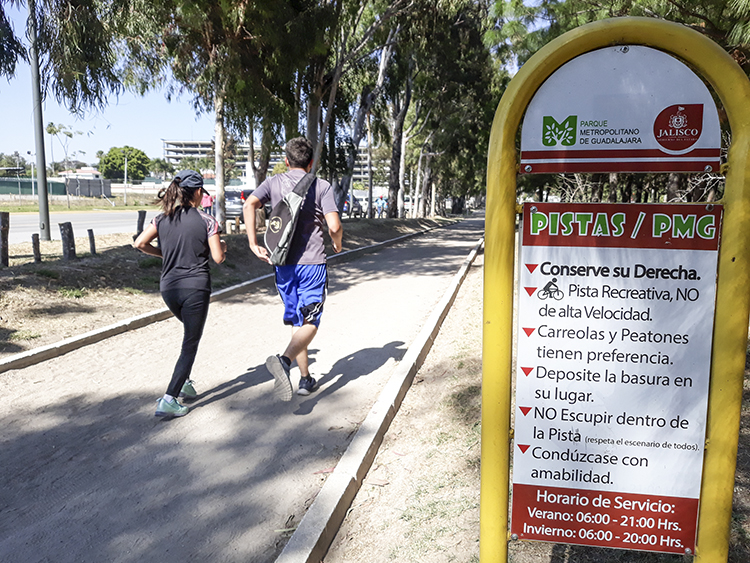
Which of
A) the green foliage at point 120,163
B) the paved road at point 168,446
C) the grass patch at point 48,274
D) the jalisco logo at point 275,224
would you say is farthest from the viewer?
the green foliage at point 120,163

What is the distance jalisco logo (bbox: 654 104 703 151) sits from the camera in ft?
6.37

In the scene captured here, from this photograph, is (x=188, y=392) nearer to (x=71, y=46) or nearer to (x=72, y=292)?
(x=72, y=292)

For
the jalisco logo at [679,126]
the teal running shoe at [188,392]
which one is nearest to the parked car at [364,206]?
the teal running shoe at [188,392]

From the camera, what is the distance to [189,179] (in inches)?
176

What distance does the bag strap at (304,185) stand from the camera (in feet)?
14.8

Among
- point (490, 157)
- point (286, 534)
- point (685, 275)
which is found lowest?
point (286, 534)

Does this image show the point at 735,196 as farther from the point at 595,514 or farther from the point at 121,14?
the point at 121,14

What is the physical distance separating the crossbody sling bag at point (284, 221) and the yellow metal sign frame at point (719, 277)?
2530 millimetres

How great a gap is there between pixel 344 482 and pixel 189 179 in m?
2.49

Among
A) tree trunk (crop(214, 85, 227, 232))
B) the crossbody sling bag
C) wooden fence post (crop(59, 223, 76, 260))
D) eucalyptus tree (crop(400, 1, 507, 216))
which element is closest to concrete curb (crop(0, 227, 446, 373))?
wooden fence post (crop(59, 223, 76, 260))

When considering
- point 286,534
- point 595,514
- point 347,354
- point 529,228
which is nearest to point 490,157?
point 529,228

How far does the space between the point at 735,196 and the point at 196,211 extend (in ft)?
11.9

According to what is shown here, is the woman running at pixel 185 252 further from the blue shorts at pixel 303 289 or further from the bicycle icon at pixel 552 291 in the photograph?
the bicycle icon at pixel 552 291

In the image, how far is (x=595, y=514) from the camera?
2.14 metres
